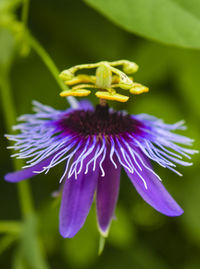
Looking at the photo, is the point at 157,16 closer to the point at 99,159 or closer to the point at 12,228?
the point at 99,159

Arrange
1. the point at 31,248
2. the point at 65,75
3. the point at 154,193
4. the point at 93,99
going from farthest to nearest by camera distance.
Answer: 1. the point at 93,99
2. the point at 31,248
3. the point at 65,75
4. the point at 154,193

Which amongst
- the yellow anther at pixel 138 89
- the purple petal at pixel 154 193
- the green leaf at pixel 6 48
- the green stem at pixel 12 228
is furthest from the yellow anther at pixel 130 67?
the green stem at pixel 12 228

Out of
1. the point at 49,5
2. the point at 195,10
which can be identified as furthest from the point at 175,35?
the point at 49,5

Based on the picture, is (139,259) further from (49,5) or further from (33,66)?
(49,5)

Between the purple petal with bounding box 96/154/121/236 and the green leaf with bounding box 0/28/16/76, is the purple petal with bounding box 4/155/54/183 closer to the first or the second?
the purple petal with bounding box 96/154/121/236

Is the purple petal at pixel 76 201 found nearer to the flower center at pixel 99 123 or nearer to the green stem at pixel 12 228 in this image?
the flower center at pixel 99 123

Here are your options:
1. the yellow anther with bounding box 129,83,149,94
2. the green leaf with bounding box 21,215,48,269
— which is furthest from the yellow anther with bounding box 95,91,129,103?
the green leaf with bounding box 21,215,48,269

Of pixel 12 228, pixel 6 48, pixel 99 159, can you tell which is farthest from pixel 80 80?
pixel 12 228
